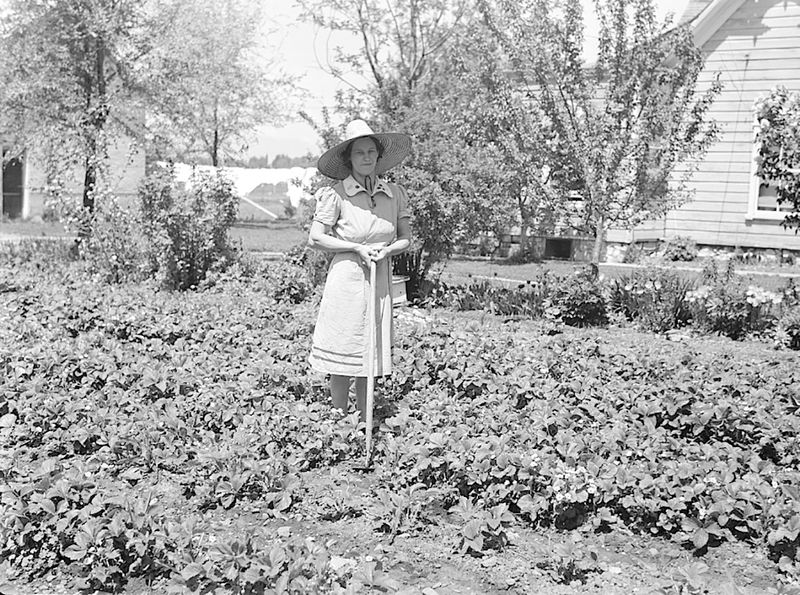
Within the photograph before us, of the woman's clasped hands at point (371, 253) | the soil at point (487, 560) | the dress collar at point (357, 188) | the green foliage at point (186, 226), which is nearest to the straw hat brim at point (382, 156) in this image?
the dress collar at point (357, 188)

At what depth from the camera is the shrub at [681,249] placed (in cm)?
1616

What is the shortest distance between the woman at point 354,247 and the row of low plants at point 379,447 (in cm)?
40

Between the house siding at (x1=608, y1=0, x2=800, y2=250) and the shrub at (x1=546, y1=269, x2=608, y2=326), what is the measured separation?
6.78 metres

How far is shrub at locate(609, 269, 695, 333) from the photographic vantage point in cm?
918

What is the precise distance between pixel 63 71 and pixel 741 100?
456 inches

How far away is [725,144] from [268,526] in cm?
1375

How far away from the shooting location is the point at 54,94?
15.1 meters

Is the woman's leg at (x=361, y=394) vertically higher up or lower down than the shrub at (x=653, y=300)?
lower down

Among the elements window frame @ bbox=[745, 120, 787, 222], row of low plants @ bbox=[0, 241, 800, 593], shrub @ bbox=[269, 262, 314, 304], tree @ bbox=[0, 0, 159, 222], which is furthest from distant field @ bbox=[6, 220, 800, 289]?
row of low plants @ bbox=[0, 241, 800, 593]

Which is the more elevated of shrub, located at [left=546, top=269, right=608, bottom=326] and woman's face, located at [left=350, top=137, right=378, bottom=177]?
woman's face, located at [left=350, top=137, right=378, bottom=177]

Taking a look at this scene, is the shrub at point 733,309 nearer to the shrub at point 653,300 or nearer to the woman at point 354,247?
the shrub at point 653,300

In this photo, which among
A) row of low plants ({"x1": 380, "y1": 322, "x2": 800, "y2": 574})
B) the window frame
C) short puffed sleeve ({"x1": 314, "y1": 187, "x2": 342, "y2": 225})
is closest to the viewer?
row of low plants ({"x1": 380, "y1": 322, "x2": 800, "y2": 574})

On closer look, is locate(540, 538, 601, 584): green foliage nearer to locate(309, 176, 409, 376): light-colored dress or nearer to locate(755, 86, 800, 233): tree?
locate(309, 176, 409, 376): light-colored dress

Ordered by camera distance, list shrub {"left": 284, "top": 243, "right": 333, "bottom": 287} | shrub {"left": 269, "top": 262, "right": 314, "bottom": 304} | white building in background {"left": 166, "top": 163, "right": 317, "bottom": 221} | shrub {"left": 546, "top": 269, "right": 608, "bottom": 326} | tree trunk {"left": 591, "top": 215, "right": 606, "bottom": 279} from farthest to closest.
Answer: white building in background {"left": 166, "top": 163, "right": 317, "bottom": 221} < shrub {"left": 284, "top": 243, "right": 333, "bottom": 287} < shrub {"left": 269, "top": 262, "right": 314, "bottom": 304} < tree trunk {"left": 591, "top": 215, "right": 606, "bottom": 279} < shrub {"left": 546, "top": 269, "right": 608, "bottom": 326}
